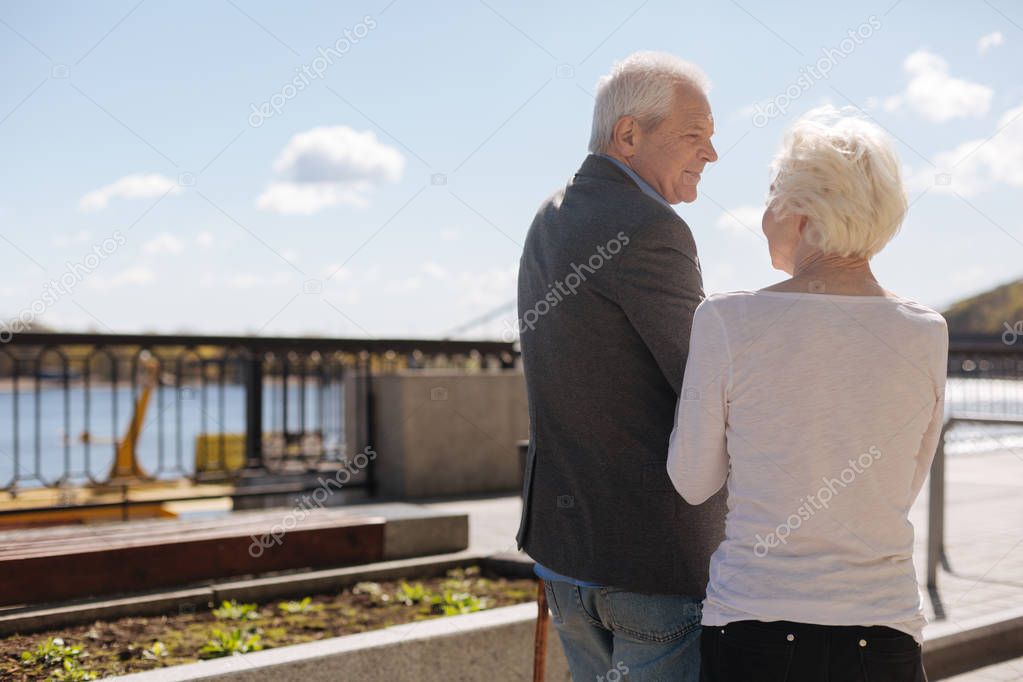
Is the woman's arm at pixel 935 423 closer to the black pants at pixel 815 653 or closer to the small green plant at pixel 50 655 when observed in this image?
the black pants at pixel 815 653

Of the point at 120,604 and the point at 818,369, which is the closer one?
the point at 818,369

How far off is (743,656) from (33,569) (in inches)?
122

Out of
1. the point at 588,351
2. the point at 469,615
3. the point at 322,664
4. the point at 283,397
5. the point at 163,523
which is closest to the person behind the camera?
the point at 588,351

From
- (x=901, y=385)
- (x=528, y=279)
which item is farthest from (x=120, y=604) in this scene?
(x=901, y=385)

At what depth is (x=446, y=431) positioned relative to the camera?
29.2 feet

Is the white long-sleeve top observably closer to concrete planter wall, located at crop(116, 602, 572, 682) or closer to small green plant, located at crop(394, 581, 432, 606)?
concrete planter wall, located at crop(116, 602, 572, 682)

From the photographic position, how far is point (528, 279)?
215cm

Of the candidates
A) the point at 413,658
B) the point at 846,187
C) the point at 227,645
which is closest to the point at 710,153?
the point at 846,187

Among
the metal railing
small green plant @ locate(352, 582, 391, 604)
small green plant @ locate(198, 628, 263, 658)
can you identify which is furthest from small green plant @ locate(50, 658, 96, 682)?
the metal railing

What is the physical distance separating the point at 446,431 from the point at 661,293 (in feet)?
23.4

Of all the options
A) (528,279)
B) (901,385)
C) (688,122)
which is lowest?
(901,385)

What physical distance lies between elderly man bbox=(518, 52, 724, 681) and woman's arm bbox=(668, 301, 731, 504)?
126 mm

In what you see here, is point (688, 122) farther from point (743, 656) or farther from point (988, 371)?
point (988, 371)

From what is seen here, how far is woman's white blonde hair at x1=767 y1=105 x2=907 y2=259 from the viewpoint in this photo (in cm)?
→ 169
